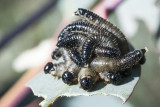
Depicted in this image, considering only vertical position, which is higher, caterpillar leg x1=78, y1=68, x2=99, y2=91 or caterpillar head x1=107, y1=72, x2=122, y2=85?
caterpillar leg x1=78, y1=68, x2=99, y2=91

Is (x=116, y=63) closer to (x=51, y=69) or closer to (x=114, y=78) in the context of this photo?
(x=114, y=78)

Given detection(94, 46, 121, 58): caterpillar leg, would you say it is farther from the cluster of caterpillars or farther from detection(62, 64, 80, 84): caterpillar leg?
detection(62, 64, 80, 84): caterpillar leg

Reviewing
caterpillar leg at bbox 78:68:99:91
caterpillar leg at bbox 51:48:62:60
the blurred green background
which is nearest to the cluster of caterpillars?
caterpillar leg at bbox 78:68:99:91

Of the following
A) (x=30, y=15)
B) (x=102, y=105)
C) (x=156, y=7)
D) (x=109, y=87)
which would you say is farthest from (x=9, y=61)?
(x=109, y=87)

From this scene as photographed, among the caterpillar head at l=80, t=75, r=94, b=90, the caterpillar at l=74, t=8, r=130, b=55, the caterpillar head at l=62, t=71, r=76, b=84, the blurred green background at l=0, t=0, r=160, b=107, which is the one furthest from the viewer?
the blurred green background at l=0, t=0, r=160, b=107

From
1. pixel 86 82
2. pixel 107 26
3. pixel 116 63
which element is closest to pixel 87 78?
pixel 86 82

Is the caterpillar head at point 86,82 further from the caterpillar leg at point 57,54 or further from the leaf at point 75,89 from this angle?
the caterpillar leg at point 57,54

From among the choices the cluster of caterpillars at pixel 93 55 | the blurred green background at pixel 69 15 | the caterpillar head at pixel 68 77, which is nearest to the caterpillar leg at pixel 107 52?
the cluster of caterpillars at pixel 93 55
